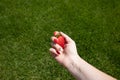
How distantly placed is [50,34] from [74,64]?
1.69 metres

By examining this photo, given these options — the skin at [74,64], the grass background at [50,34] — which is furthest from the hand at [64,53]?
the grass background at [50,34]

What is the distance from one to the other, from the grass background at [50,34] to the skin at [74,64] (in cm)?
107

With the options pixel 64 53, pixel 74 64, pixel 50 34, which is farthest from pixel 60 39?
pixel 50 34

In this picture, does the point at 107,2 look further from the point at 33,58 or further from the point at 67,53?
the point at 67,53

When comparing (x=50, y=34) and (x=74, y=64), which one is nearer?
A: (x=74, y=64)

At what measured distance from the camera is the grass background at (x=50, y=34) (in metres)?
3.52

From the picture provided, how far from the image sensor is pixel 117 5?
4.95 metres

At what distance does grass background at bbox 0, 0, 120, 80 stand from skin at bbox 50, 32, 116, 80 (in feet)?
3.50

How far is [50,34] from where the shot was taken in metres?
4.00

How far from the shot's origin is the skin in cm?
224

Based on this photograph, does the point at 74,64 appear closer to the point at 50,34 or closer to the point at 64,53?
the point at 64,53

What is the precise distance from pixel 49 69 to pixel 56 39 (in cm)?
119

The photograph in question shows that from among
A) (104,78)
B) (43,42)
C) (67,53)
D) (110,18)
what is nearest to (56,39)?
(67,53)

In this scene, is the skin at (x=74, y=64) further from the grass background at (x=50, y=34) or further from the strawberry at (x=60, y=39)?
the grass background at (x=50, y=34)
